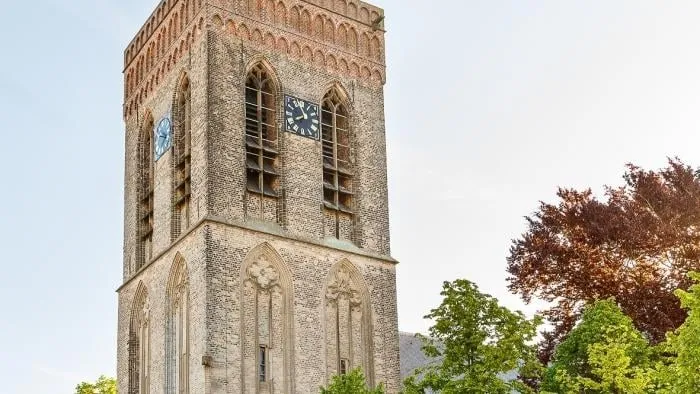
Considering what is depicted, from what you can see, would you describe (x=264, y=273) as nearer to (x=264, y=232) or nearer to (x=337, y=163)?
(x=264, y=232)

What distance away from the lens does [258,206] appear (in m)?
32.2

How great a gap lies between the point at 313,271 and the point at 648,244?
367 inches

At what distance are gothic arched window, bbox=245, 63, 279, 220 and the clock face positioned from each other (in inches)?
16.5

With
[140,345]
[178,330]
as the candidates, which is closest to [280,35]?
[178,330]

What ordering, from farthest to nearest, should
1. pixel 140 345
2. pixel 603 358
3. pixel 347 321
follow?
pixel 140 345 → pixel 347 321 → pixel 603 358

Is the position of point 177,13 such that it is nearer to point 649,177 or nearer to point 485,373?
point 649,177

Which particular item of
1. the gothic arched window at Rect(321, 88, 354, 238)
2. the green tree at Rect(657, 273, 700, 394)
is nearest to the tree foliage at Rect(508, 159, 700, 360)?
the gothic arched window at Rect(321, 88, 354, 238)

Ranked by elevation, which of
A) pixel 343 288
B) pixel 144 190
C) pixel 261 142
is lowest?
pixel 343 288

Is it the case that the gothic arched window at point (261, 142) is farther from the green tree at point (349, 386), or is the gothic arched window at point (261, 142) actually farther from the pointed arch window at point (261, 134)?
the green tree at point (349, 386)

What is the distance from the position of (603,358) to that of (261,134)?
14.2m

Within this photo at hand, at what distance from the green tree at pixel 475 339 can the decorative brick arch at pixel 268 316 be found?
750 centimetres

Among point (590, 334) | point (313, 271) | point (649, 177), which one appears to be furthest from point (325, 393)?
point (649, 177)

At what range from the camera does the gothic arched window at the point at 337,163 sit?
111 feet

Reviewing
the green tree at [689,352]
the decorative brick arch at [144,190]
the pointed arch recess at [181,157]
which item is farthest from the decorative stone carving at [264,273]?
the green tree at [689,352]
